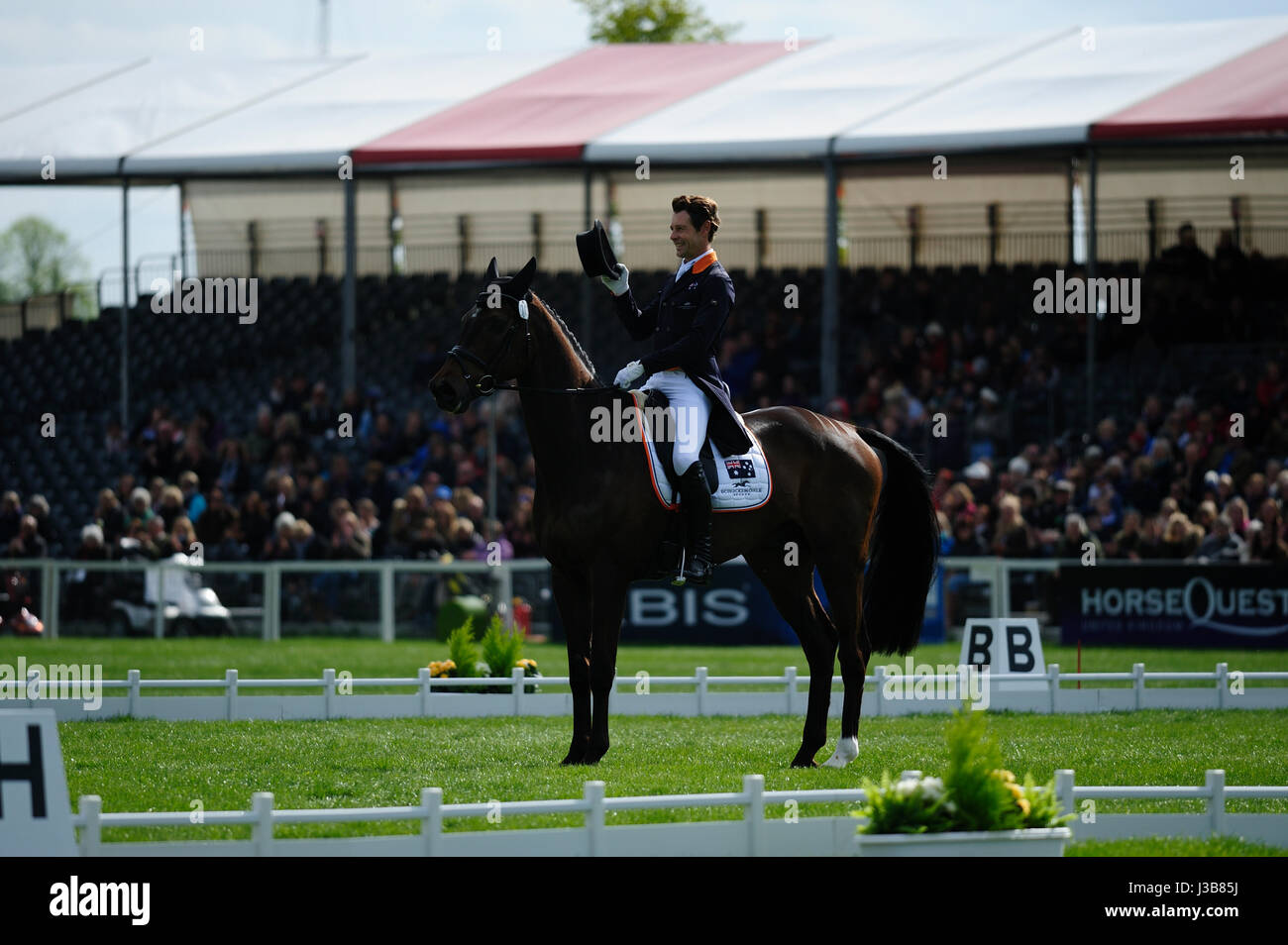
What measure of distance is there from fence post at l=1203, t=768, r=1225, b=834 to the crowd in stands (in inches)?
497

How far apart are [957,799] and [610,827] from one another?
143 cm

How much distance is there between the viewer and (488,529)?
24.6 meters

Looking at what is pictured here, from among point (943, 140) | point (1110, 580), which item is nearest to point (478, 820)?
point (1110, 580)

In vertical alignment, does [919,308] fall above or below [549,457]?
above

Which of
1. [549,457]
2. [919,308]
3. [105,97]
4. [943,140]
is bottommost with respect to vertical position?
[549,457]

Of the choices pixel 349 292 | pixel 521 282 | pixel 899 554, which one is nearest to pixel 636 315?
pixel 521 282

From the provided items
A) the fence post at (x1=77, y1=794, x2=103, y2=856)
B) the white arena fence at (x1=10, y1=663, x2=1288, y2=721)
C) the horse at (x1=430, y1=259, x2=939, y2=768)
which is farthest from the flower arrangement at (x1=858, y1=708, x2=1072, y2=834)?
the white arena fence at (x1=10, y1=663, x2=1288, y2=721)

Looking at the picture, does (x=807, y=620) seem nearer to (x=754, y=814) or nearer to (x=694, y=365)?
(x=694, y=365)

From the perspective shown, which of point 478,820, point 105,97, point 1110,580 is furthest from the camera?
point 105,97

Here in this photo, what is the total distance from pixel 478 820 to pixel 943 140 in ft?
64.8

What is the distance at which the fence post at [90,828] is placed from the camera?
652 centimetres

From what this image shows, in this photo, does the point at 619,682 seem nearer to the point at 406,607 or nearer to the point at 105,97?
the point at 406,607

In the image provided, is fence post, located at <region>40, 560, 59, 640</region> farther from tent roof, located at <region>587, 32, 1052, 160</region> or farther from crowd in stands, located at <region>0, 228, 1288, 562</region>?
tent roof, located at <region>587, 32, 1052, 160</region>

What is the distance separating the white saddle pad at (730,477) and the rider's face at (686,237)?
0.90 meters
